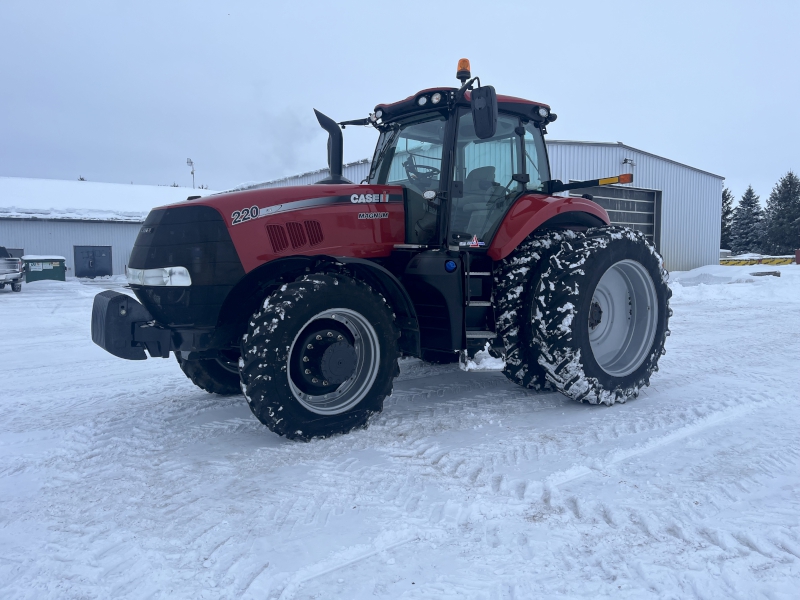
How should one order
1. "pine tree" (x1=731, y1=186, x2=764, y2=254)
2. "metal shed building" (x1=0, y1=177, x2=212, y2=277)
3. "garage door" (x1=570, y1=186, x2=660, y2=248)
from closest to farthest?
"garage door" (x1=570, y1=186, x2=660, y2=248) < "metal shed building" (x1=0, y1=177, x2=212, y2=277) < "pine tree" (x1=731, y1=186, x2=764, y2=254)

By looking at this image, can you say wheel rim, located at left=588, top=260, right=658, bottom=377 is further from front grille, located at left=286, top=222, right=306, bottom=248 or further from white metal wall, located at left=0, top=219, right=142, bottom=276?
white metal wall, located at left=0, top=219, right=142, bottom=276

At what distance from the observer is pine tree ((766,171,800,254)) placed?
143ft

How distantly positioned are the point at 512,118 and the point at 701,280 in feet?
53.2

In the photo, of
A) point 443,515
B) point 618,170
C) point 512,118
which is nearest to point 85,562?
point 443,515

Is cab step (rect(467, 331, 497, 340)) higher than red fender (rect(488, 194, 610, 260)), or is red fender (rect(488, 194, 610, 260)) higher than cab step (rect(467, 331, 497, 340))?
red fender (rect(488, 194, 610, 260))

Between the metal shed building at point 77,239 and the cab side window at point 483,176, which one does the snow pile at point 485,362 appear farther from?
the metal shed building at point 77,239

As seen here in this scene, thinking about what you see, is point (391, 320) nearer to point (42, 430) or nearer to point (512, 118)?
point (512, 118)

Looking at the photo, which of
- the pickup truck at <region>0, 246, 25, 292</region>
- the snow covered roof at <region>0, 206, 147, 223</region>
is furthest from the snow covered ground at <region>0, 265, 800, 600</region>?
the snow covered roof at <region>0, 206, 147, 223</region>

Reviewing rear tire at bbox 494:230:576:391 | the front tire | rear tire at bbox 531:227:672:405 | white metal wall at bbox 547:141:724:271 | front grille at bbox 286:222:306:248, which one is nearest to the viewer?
the front tire

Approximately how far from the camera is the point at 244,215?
11.3 ft

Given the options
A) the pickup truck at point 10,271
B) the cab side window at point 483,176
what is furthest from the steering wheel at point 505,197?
the pickup truck at point 10,271

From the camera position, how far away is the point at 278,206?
3.53m

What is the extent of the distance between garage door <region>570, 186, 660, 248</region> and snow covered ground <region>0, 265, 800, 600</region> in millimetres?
14302

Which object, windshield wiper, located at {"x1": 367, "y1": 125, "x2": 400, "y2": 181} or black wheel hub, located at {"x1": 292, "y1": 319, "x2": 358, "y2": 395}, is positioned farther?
windshield wiper, located at {"x1": 367, "y1": 125, "x2": 400, "y2": 181}
